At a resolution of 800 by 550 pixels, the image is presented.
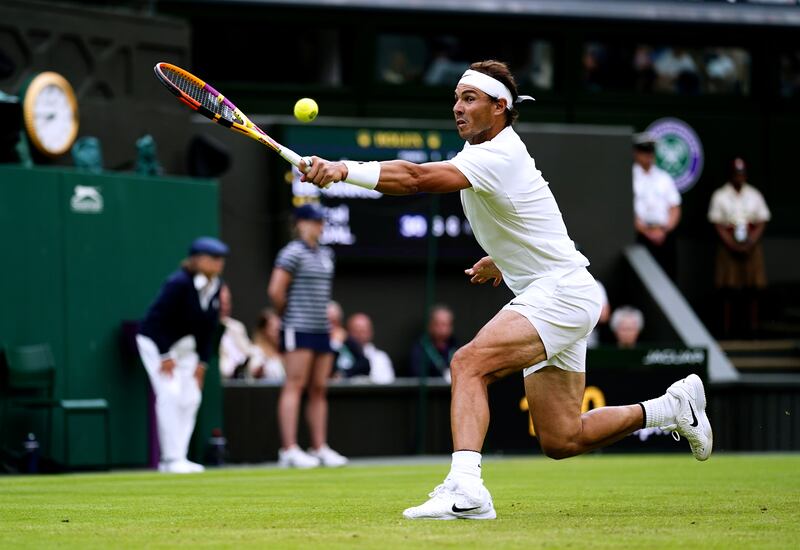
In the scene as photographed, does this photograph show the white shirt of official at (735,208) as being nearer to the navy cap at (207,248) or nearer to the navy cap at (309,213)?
the navy cap at (309,213)

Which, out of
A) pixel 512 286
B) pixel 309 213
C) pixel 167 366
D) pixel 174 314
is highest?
pixel 309 213

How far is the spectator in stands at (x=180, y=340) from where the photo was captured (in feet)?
47.8

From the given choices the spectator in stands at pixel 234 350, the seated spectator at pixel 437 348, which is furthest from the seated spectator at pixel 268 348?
the seated spectator at pixel 437 348

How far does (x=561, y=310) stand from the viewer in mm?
7895

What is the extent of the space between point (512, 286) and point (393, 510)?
1267 mm

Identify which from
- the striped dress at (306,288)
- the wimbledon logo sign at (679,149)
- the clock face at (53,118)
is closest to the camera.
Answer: the striped dress at (306,288)

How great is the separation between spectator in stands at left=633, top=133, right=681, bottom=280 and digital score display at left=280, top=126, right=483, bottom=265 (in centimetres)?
246

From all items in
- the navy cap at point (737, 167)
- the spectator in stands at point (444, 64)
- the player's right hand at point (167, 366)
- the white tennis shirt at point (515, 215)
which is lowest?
the player's right hand at point (167, 366)

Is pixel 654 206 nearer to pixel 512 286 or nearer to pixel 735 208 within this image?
pixel 735 208

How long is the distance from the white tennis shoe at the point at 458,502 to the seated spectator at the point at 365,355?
10246 mm

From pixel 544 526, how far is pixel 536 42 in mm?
15494

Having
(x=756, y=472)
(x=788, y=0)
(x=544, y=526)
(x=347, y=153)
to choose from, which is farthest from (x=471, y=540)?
(x=788, y=0)

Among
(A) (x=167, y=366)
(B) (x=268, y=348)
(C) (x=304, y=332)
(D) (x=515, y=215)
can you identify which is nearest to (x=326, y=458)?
(C) (x=304, y=332)

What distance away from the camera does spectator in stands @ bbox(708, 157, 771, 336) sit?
2055 cm
